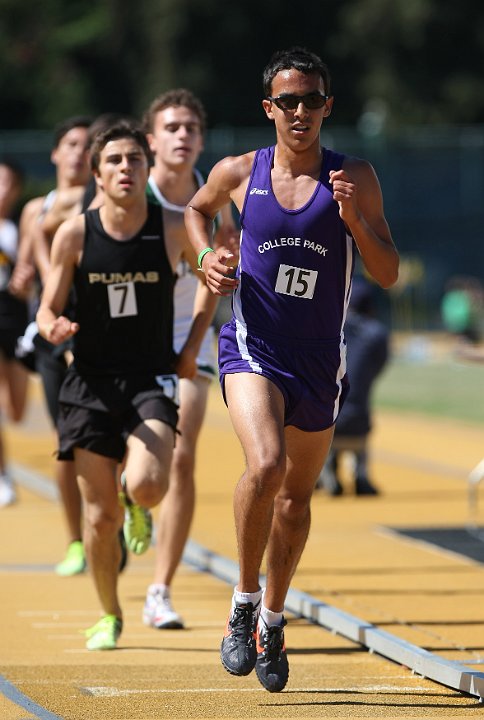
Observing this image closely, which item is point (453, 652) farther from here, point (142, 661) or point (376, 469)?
point (376, 469)

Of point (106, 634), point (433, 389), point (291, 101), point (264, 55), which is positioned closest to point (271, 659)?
point (106, 634)

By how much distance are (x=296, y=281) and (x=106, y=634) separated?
2.13 m

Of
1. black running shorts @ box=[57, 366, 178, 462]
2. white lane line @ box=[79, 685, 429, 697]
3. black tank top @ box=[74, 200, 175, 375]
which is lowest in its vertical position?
white lane line @ box=[79, 685, 429, 697]

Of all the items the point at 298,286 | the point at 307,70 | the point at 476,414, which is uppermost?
the point at 307,70

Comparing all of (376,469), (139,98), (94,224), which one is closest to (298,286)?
(94,224)

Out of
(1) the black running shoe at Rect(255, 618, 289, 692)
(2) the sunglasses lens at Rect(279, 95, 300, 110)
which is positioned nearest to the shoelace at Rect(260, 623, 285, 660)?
(1) the black running shoe at Rect(255, 618, 289, 692)

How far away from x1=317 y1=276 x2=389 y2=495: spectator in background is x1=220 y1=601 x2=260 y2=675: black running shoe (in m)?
7.75

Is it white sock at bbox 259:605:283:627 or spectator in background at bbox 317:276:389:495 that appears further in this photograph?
spectator in background at bbox 317:276:389:495

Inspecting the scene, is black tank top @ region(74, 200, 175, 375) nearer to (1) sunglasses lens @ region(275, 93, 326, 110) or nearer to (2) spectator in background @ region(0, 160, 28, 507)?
(1) sunglasses lens @ region(275, 93, 326, 110)

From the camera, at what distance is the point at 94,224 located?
7.90 meters

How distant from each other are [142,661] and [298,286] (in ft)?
6.47

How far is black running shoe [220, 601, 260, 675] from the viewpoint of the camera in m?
6.45

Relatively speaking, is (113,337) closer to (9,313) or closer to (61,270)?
(61,270)

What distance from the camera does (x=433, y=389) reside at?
25562mm
